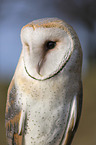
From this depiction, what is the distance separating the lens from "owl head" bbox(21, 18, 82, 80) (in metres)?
0.49

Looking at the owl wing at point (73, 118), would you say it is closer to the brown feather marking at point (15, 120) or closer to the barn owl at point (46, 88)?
the barn owl at point (46, 88)

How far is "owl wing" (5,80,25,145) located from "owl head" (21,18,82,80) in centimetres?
12

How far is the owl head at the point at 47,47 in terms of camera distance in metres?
0.49

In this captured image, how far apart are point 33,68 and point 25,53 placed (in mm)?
51

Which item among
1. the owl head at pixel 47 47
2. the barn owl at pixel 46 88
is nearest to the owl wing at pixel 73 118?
the barn owl at pixel 46 88

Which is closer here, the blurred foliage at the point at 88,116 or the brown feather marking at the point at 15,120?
the brown feather marking at the point at 15,120

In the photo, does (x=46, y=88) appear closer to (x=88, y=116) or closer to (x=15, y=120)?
(x=15, y=120)

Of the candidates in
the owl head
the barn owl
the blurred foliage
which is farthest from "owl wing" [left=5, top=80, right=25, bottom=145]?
Result: the blurred foliage

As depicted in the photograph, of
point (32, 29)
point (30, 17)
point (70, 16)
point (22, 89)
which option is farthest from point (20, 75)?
point (70, 16)

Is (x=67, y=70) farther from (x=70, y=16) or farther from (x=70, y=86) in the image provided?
(x=70, y=16)

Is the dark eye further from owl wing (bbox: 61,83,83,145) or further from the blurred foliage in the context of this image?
the blurred foliage

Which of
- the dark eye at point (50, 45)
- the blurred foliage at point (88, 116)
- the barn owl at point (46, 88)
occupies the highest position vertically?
the dark eye at point (50, 45)

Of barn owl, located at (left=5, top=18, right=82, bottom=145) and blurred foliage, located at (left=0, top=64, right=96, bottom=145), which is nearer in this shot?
barn owl, located at (left=5, top=18, right=82, bottom=145)

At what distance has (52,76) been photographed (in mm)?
531
